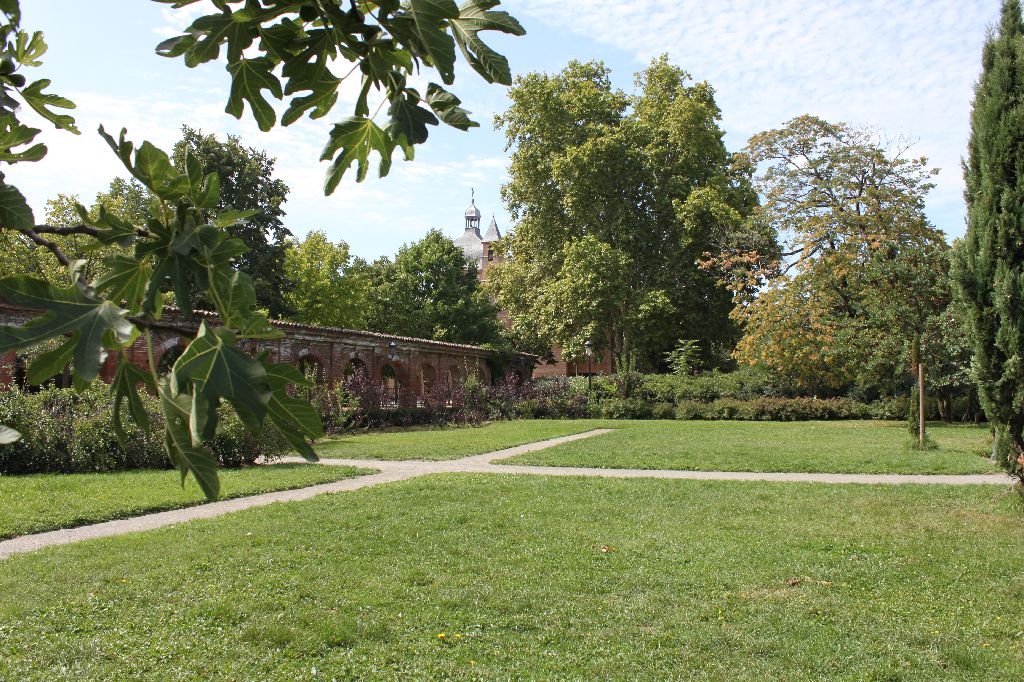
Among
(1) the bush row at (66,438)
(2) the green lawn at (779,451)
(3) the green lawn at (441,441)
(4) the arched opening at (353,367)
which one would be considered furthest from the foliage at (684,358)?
(1) the bush row at (66,438)

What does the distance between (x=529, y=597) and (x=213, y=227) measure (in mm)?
4765

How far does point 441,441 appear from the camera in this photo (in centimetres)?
1934

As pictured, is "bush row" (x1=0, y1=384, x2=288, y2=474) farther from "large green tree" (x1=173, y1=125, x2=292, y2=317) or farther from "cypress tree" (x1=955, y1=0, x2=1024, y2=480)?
"large green tree" (x1=173, y1=125, x2=292, y2=317)

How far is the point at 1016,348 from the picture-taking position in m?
8.14

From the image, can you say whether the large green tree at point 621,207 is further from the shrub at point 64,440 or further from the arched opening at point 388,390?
the shrub at point 64,440

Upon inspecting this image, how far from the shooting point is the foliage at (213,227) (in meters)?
1.07

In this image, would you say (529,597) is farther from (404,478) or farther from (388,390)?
(388,390)

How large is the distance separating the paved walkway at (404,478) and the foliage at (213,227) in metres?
6.85

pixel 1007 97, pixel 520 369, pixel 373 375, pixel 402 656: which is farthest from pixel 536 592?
pixel 520 369

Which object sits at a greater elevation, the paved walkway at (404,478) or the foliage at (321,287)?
the foliage at (321,287)

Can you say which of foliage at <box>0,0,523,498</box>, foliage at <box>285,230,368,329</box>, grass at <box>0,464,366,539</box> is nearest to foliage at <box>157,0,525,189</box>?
foliage at <box>0,0,523,498</box>

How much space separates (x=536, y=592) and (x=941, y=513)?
5745 mm

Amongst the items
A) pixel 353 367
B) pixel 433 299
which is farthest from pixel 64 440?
pixel 433 299

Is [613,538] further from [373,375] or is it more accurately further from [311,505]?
[373,375]
